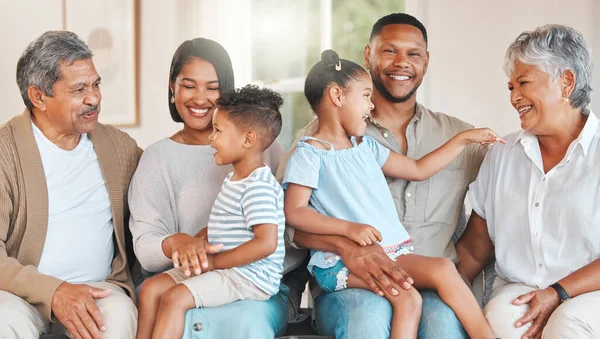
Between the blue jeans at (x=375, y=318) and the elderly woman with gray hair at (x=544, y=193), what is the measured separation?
0.15 metres

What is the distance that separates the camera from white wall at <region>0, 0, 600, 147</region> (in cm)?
412

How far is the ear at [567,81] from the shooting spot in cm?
234

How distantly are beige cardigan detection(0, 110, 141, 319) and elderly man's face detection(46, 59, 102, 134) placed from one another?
92mm

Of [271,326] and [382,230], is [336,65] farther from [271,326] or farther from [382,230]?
[271,326]

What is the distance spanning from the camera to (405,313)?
213 centimetres

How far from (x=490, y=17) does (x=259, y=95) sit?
92.9 inches

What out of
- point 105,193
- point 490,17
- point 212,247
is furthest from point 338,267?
point 490,17

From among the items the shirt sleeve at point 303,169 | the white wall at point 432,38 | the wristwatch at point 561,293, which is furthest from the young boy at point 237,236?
the white wall at point 432,38

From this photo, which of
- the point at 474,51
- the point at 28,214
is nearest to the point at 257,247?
the point at 28,214

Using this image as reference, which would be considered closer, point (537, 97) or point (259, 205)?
point (259, 205)

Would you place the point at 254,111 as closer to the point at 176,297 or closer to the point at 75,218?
the point at 176,297

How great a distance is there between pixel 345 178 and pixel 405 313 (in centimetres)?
46

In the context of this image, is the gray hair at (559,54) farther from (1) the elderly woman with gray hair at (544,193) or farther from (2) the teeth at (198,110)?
(2) the teeth at (198,110)

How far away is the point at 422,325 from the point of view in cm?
220
